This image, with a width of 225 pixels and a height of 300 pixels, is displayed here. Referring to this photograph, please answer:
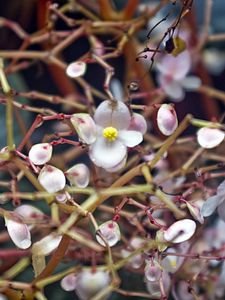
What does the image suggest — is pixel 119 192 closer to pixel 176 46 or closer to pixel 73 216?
pixel 73 216

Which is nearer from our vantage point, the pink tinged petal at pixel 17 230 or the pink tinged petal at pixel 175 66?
the pink tinged petal at pixel 17 230

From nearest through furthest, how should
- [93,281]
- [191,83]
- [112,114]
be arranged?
[93,281] < [112,114] < [191,83]

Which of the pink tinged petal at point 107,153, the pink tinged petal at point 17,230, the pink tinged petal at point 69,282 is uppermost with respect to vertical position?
the pink tinged petal at point 107,153

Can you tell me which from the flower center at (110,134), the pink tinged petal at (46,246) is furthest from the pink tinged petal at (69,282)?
the flower center at (110,134)

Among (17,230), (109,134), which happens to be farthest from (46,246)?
(109,134)

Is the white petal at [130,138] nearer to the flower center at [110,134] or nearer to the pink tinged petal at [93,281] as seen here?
the flower center at [110,134]

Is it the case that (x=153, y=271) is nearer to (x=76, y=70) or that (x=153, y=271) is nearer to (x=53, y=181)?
(x=53, y=181)
